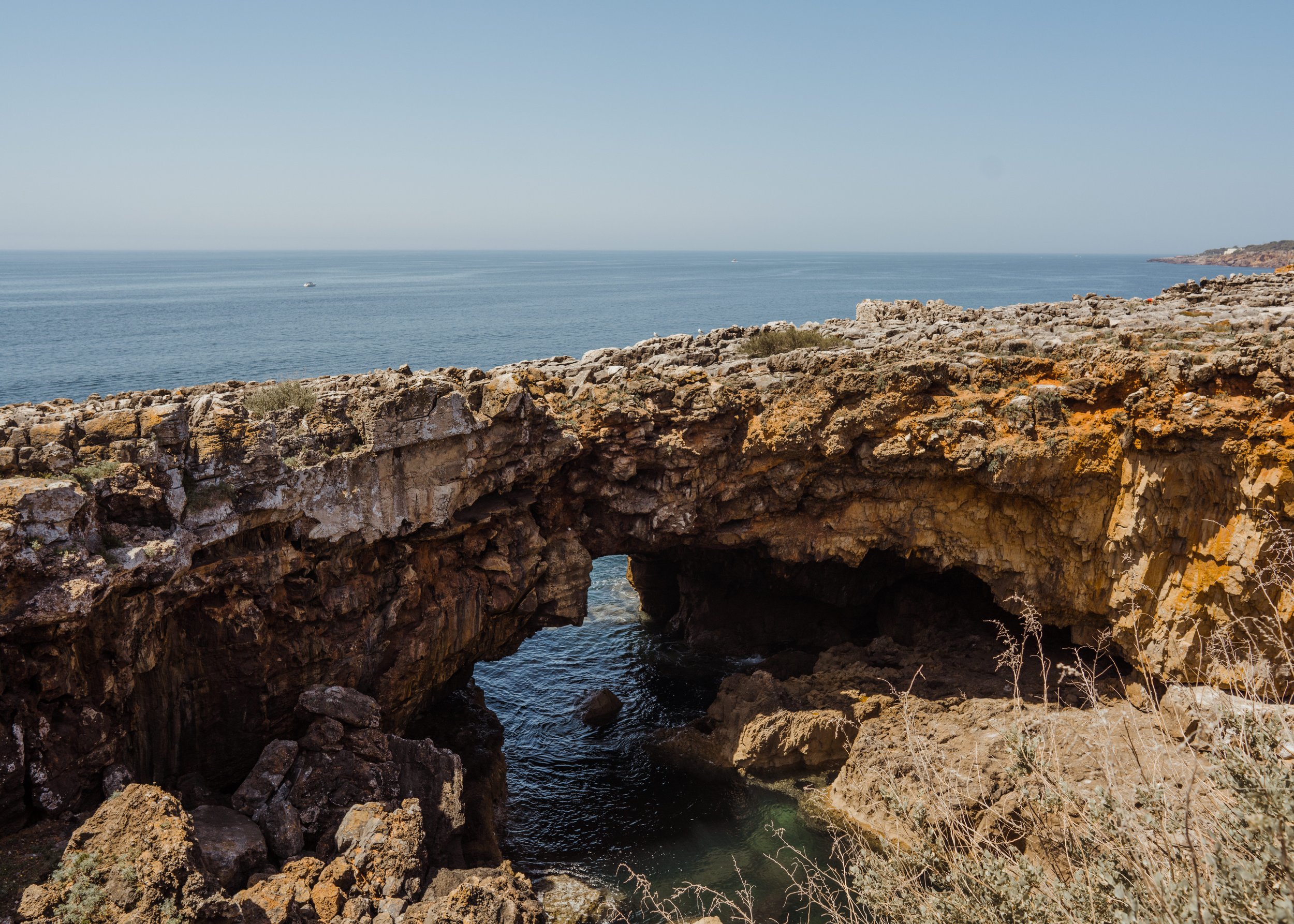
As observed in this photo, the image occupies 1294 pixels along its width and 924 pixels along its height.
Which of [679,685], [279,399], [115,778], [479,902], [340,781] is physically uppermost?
[279,399]

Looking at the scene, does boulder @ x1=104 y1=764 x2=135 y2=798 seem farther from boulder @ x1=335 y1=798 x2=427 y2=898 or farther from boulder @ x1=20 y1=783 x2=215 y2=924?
boulder @ x1=335 y1=798 x2=427 y2=898

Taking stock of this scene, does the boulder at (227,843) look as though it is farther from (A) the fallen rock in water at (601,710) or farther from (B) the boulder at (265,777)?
(A) the fallen rock in water at (601,710)

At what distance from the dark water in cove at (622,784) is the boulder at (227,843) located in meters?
6.11

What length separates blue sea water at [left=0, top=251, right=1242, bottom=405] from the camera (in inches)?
2249

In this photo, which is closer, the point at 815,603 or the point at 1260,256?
the point at 815,603

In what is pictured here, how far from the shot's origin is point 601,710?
74.9ft

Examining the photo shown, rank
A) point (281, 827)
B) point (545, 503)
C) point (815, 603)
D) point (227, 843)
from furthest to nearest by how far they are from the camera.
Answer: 1. point (815, 603)
2. point (545, 503)
3. point (281, 827)
4. point (227, 843)

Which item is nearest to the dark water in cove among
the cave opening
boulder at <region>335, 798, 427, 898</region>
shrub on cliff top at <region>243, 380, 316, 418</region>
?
the cave opening

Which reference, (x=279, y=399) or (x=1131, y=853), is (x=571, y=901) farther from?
(x=279, y=399)

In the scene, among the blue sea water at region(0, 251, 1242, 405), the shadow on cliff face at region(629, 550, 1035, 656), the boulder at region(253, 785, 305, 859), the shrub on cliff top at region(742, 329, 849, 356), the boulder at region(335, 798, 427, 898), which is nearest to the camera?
the boulder at region(335, 798, 427, 898)

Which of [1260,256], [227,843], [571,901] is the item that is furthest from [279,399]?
[1260,256]

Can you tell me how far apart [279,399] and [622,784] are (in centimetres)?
1185

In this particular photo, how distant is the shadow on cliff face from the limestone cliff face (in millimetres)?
3457

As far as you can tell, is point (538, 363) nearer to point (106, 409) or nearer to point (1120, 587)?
point (106, 409)
